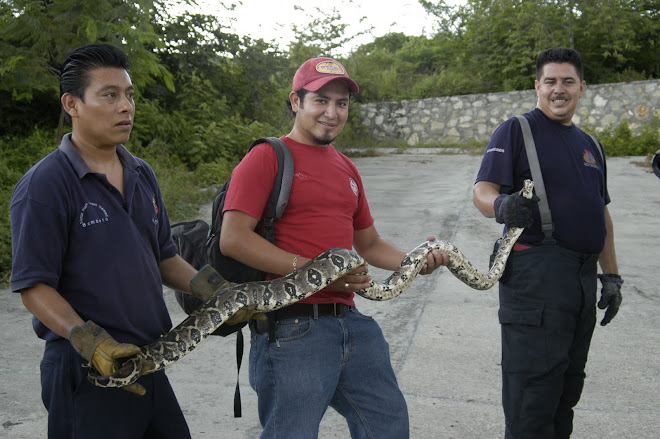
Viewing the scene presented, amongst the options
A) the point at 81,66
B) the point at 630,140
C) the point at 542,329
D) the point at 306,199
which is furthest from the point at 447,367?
the point at 630,140

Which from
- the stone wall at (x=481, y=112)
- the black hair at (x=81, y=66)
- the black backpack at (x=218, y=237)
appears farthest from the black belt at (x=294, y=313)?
the stone wall at (x=481, y=112)

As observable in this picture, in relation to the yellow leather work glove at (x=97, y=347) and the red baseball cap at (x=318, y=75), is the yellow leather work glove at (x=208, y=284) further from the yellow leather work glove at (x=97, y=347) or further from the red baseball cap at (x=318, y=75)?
the red baseball cap at (x=318, y=75)

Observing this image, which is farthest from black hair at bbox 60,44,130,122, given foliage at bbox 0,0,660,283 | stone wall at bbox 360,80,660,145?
stone wall at bbox 360,80,660,145

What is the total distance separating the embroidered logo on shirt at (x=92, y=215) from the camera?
2.39 m

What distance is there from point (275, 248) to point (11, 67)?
7.63m

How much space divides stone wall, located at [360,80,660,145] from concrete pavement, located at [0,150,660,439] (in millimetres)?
11456

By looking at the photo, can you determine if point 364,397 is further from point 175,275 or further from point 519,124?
point 519,124

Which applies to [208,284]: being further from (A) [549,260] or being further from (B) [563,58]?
(B) [563,58]

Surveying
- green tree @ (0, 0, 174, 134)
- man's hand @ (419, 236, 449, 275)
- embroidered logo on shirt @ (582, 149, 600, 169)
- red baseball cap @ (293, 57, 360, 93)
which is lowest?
man's hand @ (419, 236, 449, 275)

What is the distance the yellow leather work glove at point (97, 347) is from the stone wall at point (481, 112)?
19511 mm

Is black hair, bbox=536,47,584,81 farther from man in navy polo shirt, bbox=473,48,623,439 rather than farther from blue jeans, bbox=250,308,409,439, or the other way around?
blue jeans, bbox=250,308,409,439

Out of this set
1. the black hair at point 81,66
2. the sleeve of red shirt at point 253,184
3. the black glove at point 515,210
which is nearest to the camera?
the black hair at point 81,66

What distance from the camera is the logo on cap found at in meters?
3.01

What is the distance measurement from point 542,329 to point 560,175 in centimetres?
90
